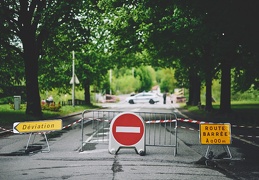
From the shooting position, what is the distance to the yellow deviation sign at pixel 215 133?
9.63 metres

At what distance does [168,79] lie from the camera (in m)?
54.0

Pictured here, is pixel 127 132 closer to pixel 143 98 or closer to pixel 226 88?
pixel 226 88

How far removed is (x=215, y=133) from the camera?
9711 millimetres

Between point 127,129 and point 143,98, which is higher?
point 143,98

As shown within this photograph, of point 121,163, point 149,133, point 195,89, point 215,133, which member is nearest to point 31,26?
point 149,133

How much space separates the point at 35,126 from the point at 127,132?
8.97ft

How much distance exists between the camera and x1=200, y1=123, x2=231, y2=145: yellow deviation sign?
963cm

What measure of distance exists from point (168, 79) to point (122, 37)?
31.1m

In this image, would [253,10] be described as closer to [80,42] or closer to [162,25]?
[162,25]

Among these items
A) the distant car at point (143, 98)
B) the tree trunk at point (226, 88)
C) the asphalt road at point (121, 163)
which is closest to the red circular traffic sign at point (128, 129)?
the asphalt road at point (121, 163)

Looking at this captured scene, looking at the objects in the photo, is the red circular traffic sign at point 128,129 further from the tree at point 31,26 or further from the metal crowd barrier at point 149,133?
the tree at point 31,26

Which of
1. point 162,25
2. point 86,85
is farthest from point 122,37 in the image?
point 86,85

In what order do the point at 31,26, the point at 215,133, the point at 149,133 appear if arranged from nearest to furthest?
the point at 215,133 < the point at 149,133 < the point at 31,26

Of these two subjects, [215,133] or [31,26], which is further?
[31,26]
